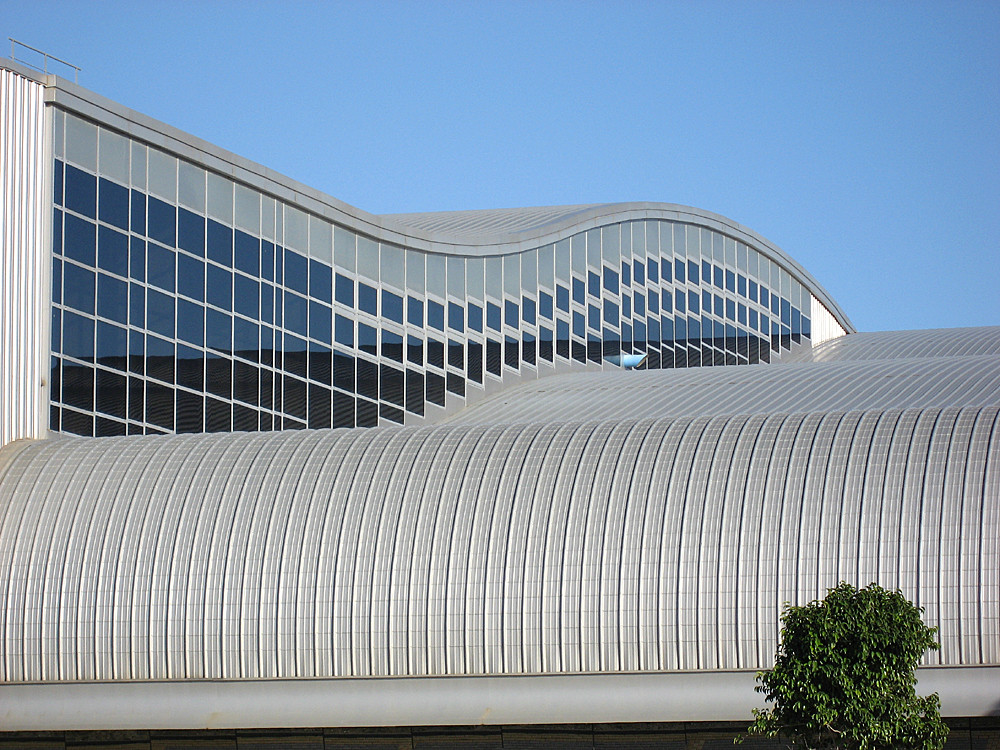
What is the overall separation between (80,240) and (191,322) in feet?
12.2

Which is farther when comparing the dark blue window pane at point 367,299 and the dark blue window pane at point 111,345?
the dark blue window pane at point 367,299

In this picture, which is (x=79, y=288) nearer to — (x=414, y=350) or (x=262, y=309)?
(x=262, y=309)

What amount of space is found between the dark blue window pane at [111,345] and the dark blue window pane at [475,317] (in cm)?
1498

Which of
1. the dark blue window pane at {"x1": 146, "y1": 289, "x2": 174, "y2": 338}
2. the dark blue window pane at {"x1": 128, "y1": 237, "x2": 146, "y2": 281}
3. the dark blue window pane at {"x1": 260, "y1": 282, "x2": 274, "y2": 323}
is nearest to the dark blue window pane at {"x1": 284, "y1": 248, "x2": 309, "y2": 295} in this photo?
the dark blue window pane at {"x1": 260, "y1": 282, "x2": 274, "y2": 323}

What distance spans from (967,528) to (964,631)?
1820mm

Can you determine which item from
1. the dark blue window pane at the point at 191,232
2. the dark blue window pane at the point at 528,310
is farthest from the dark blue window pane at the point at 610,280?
the dark blue window pane at the point at 191,232

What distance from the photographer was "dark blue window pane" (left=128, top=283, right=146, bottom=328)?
3322cm

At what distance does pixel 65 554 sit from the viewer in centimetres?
2641

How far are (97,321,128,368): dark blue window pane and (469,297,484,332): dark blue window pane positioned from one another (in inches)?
590

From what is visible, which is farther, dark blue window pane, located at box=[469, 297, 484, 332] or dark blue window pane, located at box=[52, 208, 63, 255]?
dark blue window pane, located at box=[469, 297, 484, 332]

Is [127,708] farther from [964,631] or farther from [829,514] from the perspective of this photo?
[964,631]

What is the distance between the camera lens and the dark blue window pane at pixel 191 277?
3472 centimetres

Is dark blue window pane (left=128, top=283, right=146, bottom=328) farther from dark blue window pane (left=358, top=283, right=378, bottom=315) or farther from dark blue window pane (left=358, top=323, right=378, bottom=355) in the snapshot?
dark blue window pane (left=358, top=283, right=378, bottom=315)

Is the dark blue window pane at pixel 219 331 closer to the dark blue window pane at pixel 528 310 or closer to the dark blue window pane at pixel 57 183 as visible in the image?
the dark blue window pane at pixel 57 183
